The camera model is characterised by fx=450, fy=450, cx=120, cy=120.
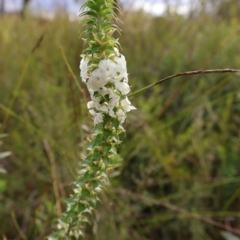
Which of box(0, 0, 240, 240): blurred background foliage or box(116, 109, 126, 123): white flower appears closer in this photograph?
box(116, 109, 126, 123): white flower

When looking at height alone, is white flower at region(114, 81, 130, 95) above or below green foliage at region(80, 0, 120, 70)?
below

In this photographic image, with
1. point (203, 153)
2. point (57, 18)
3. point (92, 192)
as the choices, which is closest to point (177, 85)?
point (203, 153)

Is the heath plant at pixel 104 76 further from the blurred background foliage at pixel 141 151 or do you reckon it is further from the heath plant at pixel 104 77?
the blurred background foliage at pixel 141 151

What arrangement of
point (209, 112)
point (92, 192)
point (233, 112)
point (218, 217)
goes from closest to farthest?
1. point (92, 192)
2. point (218, 217)
3. point (209, 112)
4. point (233, 112)

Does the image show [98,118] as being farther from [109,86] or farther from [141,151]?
[141,151]

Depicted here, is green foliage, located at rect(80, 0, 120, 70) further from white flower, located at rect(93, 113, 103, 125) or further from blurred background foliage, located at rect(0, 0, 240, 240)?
blurred background foliage, located at rect(0, 0, 240, 240)

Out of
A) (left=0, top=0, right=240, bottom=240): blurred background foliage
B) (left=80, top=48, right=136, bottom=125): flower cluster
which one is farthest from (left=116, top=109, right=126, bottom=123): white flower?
(left=0, top=0, right=240, bottom=240): blurred background foliage

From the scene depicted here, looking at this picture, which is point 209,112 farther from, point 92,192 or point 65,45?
point 92,192
